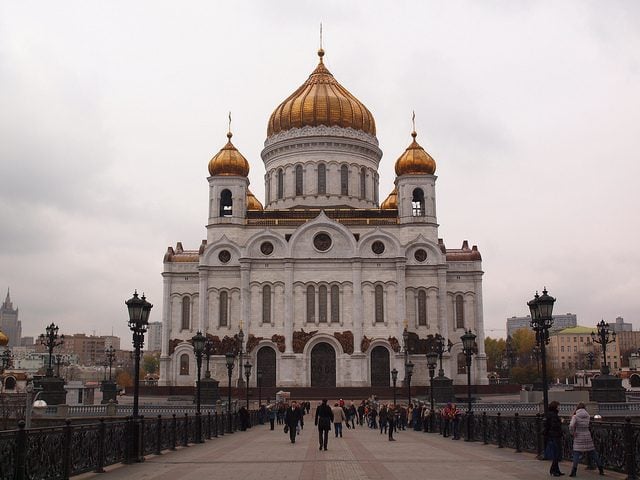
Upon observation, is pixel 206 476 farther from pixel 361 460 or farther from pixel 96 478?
pixel 361 460

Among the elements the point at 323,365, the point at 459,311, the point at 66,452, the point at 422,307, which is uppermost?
the point at 422,307

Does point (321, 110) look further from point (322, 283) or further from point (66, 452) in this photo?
point (66, 452)

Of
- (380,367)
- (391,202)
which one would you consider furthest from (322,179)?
(380,367)

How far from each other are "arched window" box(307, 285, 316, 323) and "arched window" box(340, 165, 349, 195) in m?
9.23

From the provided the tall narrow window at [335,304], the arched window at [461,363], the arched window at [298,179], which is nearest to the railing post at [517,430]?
the tall narrow window at [335,304]

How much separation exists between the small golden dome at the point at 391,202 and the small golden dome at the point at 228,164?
1265 cm

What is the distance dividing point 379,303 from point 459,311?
271 inches

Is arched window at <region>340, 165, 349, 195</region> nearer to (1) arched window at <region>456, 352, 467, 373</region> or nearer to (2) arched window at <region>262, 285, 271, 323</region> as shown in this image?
(2) arched window at <region>262, 285, 271, 323</region>

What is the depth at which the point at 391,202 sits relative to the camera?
209 feet

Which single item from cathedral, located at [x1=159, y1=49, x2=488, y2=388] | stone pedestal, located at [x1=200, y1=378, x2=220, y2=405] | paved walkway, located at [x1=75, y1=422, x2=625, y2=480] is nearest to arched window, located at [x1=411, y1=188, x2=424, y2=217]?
cathedral, located at [x1=159, y1=49, x2=488, y2=388]

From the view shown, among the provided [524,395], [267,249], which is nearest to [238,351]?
[267,249]

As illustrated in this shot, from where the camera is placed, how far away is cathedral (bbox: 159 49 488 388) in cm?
5319

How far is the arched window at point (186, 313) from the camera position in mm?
56031

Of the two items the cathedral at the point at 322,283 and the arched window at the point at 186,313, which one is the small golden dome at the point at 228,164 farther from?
the arched window at the point at 186,313
